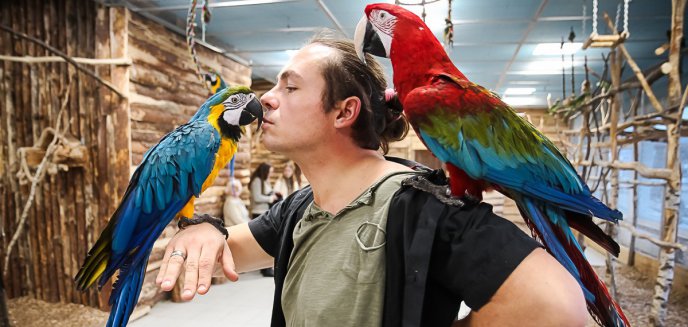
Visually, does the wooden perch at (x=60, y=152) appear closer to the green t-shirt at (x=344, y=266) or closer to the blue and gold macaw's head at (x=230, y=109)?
the blue and gold macaw's head at (x=230, y=109)

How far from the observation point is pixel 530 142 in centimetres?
85

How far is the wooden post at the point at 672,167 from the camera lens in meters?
2.68

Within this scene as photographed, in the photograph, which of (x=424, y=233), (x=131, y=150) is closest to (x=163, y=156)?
(x=424, y=233)

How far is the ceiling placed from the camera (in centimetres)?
322

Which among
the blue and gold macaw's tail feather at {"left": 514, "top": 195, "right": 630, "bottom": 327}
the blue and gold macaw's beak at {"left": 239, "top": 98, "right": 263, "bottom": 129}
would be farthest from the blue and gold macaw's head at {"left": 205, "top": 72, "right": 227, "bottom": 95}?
the blue and gold macaw's tail feather at {"left": 514, "top": 195, "right": 630, "bottom": 327}

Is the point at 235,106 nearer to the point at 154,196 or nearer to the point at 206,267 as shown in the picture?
the point at 154,196

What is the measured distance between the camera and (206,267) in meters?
0.87

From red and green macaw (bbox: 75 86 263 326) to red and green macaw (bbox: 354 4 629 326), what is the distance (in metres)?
0.46

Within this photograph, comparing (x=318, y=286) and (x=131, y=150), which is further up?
(x=131, y=150)

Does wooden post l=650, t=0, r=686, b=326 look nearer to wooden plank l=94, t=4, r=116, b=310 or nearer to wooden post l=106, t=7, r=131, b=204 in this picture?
wooden post l=106, t=7, r=131, b=204

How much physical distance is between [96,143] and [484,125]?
11.1 ft

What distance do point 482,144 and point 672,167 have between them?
278cm

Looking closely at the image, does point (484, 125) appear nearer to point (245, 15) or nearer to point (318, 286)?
point (318, 286)

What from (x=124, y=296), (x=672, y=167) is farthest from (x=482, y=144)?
(x=672, y=167)
